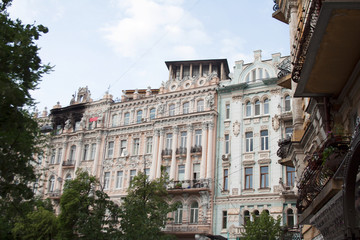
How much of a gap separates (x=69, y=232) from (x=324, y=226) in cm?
2432

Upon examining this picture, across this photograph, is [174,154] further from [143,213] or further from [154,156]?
[143,213]

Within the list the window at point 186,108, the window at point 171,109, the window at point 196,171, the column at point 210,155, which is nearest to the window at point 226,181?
the column at point 210,155

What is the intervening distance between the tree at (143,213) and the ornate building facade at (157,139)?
17.0 feet

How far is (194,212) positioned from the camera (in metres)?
35.8

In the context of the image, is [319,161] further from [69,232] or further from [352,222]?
[69,232]

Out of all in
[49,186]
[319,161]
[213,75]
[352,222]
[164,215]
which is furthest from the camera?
[49,186]

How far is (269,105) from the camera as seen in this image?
35844mm

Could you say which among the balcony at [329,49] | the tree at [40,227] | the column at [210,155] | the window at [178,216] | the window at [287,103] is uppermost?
the window at [287,103]

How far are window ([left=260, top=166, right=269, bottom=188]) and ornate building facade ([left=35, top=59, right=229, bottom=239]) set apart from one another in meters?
4.43

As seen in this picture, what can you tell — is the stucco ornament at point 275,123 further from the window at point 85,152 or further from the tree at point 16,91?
the tree at point 16,91

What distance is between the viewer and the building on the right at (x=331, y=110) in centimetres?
659

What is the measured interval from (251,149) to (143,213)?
12304 millimetres

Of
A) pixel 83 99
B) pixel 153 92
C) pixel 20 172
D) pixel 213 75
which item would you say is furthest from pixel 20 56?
pixel 83 99

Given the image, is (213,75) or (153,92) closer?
(213,75)
